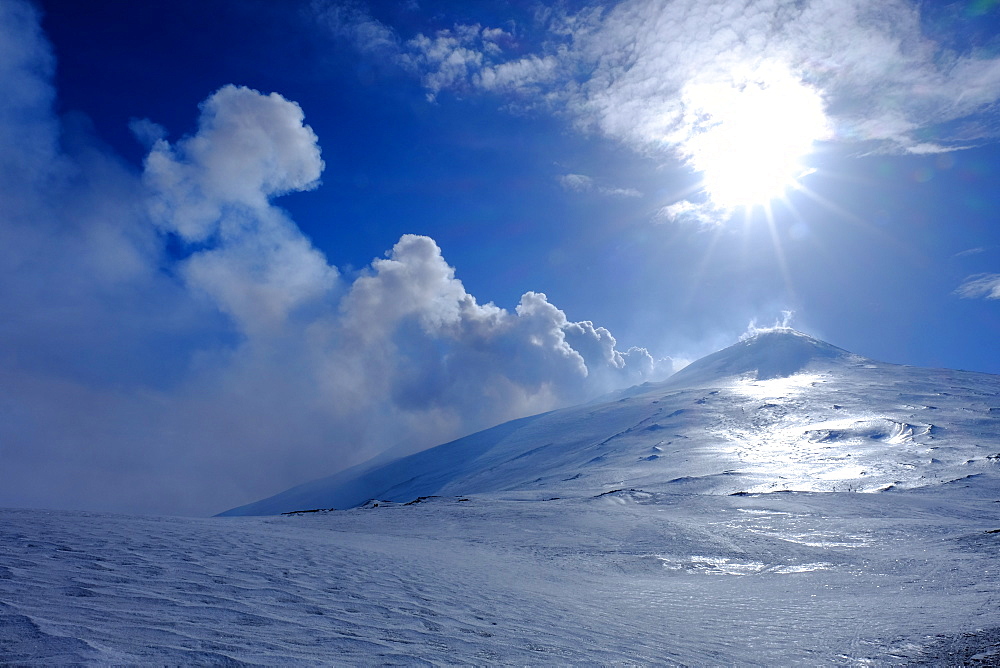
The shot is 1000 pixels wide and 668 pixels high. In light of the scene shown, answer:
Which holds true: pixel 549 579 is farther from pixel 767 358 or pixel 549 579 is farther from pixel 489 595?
pixel 767 358

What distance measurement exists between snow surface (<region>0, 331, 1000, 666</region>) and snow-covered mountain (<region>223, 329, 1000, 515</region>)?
1.25 m

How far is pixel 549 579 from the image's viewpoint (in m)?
13.0

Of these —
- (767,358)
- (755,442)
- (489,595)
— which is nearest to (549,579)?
(489,595)

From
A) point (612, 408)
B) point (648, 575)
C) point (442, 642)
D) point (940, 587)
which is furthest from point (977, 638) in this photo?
point (612, 408)

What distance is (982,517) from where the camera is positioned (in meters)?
23.2

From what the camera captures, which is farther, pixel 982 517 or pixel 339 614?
pixel 982 517

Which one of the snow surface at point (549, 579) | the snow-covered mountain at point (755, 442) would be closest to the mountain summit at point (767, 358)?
the snow-covered mountain at point (755, 442)

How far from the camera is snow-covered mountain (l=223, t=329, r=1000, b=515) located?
120 ft

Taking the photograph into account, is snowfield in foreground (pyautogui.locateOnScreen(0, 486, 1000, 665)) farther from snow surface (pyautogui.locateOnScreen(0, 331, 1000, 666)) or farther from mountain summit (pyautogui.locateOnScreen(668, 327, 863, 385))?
mountain summit (pyautogui.locateOnScreen(668, 327, 863, 385))

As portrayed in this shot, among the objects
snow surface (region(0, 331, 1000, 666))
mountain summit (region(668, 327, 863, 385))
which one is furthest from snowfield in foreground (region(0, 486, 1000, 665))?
mountain summit (region(668, 327, 863, 385))

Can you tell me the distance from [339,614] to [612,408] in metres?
80.5

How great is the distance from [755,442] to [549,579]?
151ft

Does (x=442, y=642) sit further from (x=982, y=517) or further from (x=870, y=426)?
(x=870, y=426)

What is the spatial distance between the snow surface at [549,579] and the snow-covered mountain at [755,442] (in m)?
1.25
